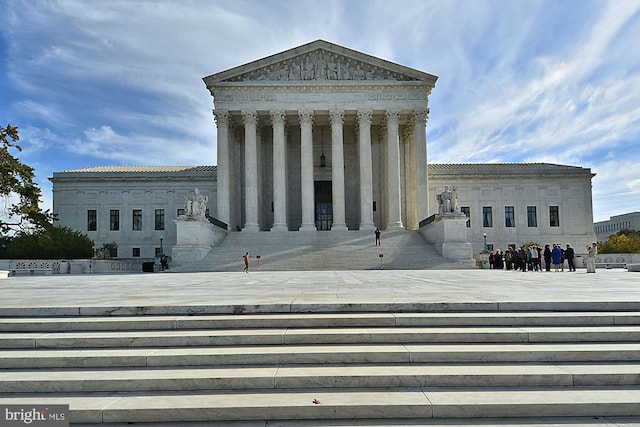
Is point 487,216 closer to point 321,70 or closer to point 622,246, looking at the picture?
point 622,246

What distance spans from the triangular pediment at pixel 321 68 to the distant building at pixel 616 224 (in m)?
77.7

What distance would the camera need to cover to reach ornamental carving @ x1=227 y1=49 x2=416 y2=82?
47.2m

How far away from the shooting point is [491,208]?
58.2 metres

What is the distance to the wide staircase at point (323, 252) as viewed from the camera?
33.6 metres

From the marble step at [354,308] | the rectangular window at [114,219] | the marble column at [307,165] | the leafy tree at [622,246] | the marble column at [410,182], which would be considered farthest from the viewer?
the rectangular window at [114,219]

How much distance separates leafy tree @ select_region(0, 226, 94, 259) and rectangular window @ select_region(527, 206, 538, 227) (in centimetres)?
4943

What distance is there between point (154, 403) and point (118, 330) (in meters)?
2.60

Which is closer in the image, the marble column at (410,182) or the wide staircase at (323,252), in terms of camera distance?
the wide staircase at (323,252)

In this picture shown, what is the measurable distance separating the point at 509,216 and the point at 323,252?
32077 mm

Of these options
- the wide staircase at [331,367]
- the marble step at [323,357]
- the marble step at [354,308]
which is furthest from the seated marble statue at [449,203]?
the marble step at [323,357]

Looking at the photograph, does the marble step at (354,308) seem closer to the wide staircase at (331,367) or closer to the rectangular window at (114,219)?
the wide staircase at (331,367)

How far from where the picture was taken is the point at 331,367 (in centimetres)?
662

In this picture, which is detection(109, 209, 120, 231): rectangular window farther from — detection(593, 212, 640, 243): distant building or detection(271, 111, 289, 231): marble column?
detection(593, 212, 640, 243): distant building

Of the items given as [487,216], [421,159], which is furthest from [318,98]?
[487,216]
